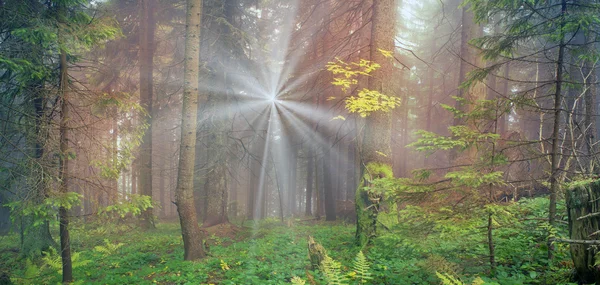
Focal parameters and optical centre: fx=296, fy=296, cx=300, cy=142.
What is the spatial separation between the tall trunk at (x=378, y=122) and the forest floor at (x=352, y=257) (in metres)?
1.17

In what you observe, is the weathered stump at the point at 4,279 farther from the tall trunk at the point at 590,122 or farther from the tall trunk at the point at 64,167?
the tall trunk at the point at 590,122

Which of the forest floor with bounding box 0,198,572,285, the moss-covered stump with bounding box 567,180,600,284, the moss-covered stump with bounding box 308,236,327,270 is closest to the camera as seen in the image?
the moss-covered stump with bounding box 567,180,600,284

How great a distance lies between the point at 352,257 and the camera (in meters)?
6.71

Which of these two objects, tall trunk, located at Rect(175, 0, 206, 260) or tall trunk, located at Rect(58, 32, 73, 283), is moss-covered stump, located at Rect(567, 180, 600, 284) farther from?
tall trunk, located at Rect(58, 32, 73, 283)

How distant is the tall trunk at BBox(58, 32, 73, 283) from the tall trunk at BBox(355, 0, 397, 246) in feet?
21.2

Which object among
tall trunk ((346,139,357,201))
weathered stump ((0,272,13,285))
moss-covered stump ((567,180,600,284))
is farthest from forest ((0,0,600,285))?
tall trunk ((346,139,357,201))

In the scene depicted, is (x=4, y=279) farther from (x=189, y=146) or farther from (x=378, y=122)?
(x=378, y=122)

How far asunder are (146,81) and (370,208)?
1173cm

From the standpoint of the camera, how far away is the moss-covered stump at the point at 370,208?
7309 millimetres

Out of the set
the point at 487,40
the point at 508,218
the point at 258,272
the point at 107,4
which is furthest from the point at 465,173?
the point at 107,4

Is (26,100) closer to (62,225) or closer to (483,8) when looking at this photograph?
(62,225)

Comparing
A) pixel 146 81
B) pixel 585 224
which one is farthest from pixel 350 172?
pixel 585 224

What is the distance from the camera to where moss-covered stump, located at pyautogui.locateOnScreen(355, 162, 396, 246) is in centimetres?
731

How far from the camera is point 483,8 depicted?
5.56 m
